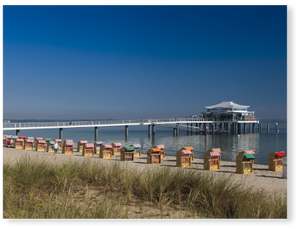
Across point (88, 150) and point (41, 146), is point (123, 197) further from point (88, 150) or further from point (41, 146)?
point (41, 146)

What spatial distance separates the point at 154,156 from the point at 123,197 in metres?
7.96

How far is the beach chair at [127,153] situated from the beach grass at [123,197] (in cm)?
729

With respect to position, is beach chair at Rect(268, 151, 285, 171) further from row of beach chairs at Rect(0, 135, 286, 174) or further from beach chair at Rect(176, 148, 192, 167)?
beach chair at Rect(176, 148, 192, 167)

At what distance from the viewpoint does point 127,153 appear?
13.4 meters

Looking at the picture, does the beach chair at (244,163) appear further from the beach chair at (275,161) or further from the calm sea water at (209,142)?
the calm sea water at (209,142)

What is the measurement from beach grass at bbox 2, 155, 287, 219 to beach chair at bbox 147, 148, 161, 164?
258 inches

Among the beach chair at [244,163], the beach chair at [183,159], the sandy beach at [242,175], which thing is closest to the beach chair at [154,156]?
the sandy beach at [242,175]

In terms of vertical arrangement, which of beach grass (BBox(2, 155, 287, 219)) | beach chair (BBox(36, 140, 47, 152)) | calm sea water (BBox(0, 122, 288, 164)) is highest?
beach grass (BBox(2, 155, 287, 219))

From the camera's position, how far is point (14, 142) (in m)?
19.3

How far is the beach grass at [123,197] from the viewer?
3.79m

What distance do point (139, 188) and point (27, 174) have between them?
2.60 m

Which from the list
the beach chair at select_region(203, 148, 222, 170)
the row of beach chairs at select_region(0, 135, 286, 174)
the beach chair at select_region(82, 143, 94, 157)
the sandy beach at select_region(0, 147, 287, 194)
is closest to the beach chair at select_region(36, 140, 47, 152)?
the row of beach chairs at select_region(0, 135, 286, 174)

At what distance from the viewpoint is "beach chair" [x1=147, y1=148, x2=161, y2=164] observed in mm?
12359
